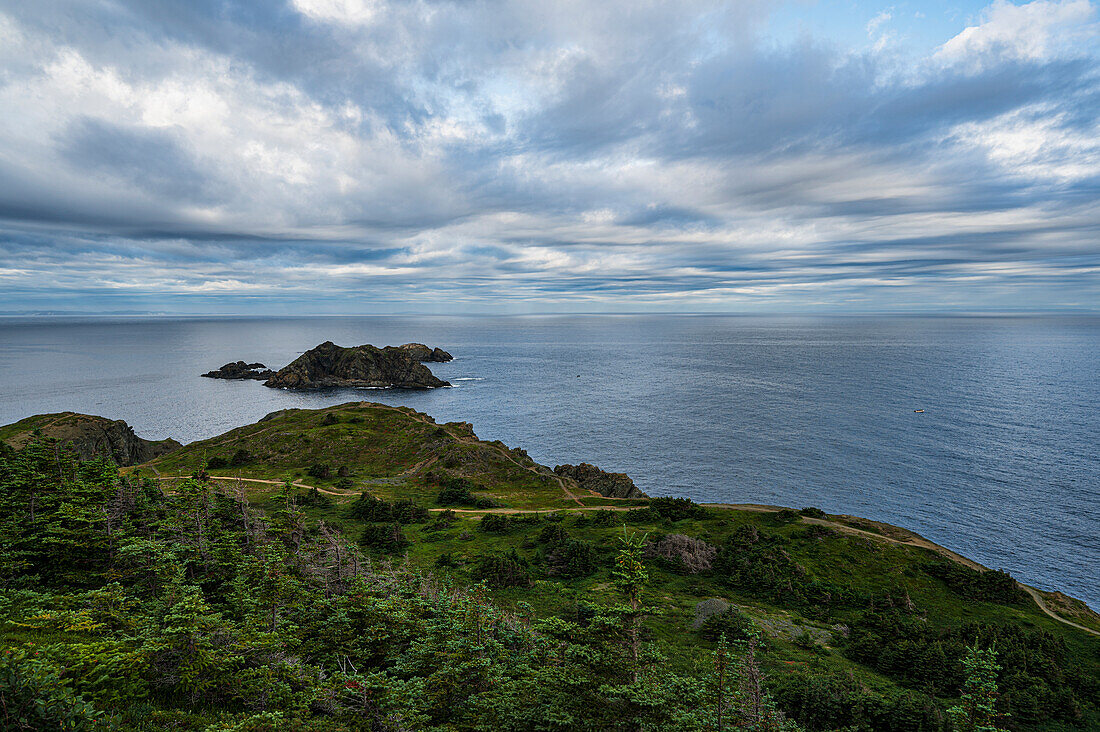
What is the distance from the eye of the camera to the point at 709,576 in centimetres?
4575

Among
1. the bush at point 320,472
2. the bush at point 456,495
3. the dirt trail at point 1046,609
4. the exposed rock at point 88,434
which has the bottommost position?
the dirt trail at point 1046,609

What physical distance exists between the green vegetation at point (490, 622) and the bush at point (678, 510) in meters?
0.37

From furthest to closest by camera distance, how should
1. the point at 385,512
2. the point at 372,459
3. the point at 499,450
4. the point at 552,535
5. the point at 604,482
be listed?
1. the point at 372,459
2. the point at 499,450
3. the point at 604,482
4. the point at 385,512
5. the point at 552,535

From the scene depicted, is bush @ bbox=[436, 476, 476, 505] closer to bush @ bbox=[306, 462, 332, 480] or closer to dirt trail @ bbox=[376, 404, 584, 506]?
dirt trail @ bbox=[376, 404, 584, 506]

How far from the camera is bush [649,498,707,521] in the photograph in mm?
58625

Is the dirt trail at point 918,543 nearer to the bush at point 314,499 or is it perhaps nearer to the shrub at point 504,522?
the shrub at point 504,522

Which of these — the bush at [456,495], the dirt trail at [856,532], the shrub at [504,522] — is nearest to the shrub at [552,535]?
the shrub at [504,522]

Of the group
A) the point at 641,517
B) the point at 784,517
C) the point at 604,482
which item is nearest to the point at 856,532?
the point at 784,517

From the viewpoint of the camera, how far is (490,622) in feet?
65.4

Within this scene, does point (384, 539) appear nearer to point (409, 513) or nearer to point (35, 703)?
point (409, 513)

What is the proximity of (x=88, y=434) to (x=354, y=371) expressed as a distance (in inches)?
4381

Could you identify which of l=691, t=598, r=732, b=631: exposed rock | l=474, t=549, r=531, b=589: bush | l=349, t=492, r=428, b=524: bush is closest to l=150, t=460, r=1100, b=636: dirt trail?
l=349, t=492, r=428, b=524: bush

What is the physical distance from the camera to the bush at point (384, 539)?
47759 millimetres

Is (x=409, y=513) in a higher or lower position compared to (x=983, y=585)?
higher
